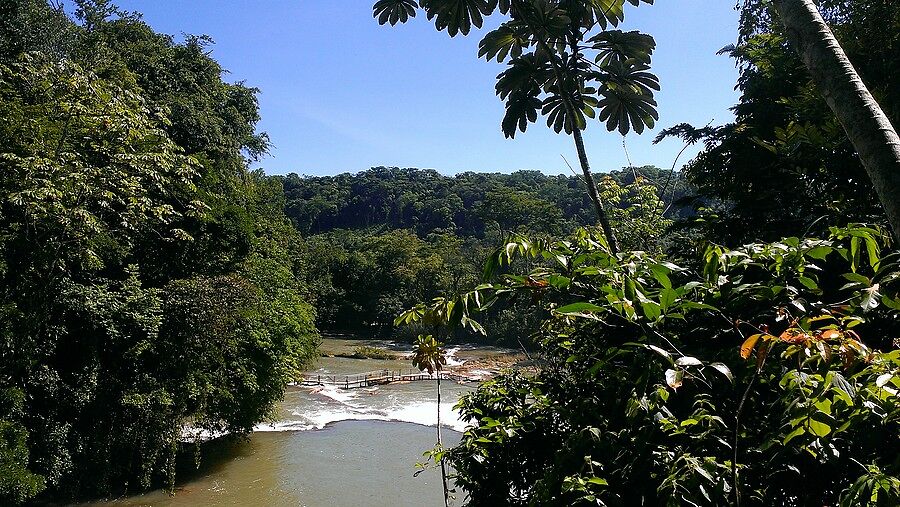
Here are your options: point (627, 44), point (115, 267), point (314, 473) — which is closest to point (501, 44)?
point (627, 44)

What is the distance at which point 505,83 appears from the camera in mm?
3373

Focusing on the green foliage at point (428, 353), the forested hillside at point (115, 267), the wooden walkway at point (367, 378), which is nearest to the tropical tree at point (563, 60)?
the green foliage at point (428, 353)

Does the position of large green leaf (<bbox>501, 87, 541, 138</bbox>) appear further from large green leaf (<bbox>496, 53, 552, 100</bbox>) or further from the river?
the river

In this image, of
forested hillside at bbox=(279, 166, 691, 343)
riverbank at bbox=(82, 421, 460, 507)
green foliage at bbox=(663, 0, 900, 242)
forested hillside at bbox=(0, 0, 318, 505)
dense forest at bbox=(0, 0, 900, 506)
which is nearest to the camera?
dense forest at bbox=(0, 0, 900, 506)

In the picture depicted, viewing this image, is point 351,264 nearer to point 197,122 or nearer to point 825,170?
point 197,122

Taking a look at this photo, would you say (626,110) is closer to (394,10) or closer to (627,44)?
(627,44)

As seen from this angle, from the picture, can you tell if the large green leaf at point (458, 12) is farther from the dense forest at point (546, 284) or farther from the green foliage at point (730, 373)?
the green foliage at point (730, 373)

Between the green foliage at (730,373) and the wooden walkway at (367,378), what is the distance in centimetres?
2343

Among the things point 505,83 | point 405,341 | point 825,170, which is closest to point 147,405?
point 505,83

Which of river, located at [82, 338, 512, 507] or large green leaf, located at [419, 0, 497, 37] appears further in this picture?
river, located at [82, 338, 512, 507]

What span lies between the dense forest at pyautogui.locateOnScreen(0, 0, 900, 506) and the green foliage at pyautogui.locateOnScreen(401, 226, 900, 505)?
0.01m

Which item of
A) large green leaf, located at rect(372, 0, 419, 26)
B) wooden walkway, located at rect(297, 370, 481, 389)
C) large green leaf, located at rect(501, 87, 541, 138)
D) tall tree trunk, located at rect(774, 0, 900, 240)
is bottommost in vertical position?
wooden walkway, located at rect(297, 370, 481, 389)

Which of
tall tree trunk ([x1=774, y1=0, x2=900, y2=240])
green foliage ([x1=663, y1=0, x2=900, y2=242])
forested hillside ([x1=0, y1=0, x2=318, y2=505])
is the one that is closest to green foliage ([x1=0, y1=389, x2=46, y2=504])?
forested hillside ([x1=0, y1=0, x2=318, y2=505])

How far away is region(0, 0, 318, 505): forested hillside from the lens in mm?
8445
